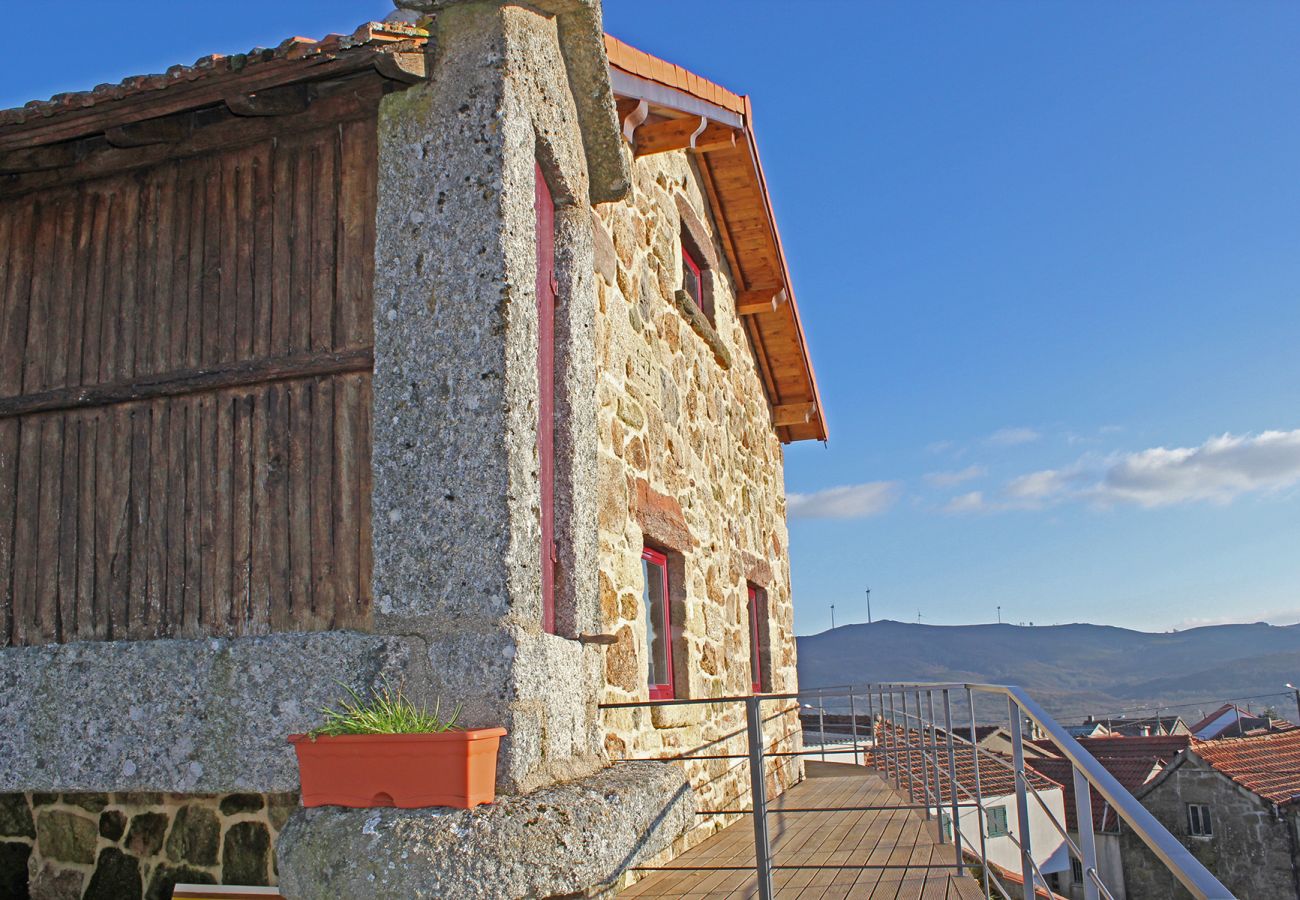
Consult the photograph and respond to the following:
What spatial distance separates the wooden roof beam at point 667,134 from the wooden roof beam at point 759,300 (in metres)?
3.15

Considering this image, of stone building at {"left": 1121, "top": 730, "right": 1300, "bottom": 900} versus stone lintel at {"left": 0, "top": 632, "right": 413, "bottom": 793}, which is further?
stone building at {"left": 1121, "top": 730, "right": 1300, "bottom": 900}

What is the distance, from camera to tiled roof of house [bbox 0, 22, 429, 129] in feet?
13.0

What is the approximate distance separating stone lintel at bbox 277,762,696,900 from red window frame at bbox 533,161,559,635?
2.90 ft

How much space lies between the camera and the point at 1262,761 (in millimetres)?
31094

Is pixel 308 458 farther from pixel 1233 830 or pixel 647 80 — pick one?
pixel 1233 830

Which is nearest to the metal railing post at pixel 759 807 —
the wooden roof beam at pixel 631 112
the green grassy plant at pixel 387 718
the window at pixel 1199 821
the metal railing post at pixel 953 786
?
the metal railing post at pixel 953 786

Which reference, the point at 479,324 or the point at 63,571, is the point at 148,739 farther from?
the point at 479,324

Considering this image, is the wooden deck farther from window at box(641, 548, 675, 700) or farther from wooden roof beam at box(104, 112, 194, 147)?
wooden roof beam at box(104, 112, 194, 147)

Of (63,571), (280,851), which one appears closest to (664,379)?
(63,571)

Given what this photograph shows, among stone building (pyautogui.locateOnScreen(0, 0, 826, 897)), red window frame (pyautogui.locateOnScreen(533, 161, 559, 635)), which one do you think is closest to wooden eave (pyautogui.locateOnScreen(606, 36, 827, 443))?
stone building (pyautogui.locateOnScreen(0, 0, 826, 897))

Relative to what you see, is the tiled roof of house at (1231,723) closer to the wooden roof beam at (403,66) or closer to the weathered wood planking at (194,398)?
the weathered wood planking at (194,398)

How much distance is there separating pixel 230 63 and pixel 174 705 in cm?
241

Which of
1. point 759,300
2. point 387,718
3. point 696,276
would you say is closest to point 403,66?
point 387,718

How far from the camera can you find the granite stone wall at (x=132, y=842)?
13.8 ft
